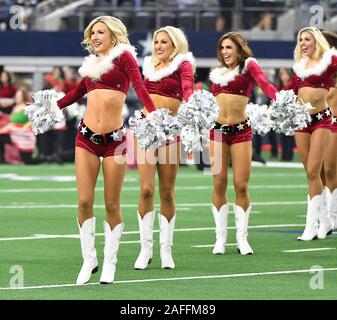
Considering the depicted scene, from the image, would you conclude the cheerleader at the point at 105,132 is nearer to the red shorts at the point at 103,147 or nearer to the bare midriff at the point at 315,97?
the red shorts at the point at 103,147

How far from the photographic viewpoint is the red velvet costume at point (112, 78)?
406 inches

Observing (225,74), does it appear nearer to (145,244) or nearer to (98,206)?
(145,244)

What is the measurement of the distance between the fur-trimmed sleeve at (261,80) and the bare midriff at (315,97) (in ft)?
4.94

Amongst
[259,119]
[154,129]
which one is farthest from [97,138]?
[259,119]

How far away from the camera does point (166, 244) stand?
455 inches

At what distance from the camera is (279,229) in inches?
601

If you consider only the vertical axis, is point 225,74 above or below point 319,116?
above

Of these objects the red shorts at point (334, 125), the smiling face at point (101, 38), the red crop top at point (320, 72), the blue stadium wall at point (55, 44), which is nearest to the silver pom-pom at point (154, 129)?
the smiling face at point (101, 38)

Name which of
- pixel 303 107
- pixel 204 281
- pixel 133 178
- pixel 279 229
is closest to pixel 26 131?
pixel 133 178

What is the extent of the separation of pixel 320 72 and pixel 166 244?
11.2 feet

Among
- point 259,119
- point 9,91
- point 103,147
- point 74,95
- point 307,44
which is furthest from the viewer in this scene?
point 9,91

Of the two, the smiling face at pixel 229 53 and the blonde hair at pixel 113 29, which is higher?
the blonde hair at pixel 113 29

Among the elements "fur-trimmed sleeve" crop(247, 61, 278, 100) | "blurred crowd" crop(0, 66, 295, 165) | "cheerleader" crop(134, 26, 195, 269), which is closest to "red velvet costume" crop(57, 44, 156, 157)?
Result: "cheerleader" crop(134, 26, 195, 269)
